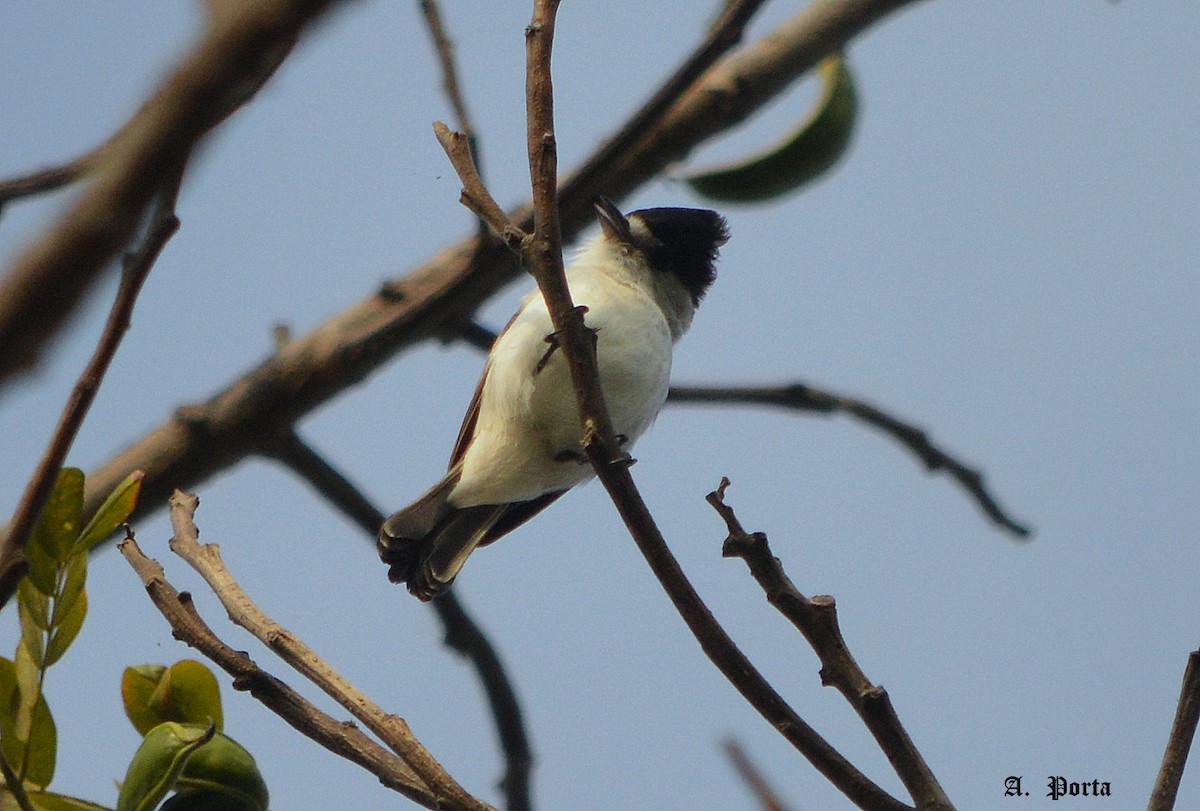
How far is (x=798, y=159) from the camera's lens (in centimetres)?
425

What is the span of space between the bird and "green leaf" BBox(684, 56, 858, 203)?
21.9 inches

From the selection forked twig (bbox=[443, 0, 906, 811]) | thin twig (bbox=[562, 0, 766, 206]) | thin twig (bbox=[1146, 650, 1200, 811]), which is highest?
thin twig (bbox=[562, 0, 766, 206])

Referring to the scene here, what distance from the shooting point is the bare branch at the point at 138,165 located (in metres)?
0.67

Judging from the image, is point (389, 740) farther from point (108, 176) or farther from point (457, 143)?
point (108, 176)

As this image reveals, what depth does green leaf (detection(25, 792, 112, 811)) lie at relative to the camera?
1.65 meters

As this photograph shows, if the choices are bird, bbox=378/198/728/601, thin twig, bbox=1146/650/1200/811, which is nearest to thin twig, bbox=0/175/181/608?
thin twig, bbox=1146/650/1200/811

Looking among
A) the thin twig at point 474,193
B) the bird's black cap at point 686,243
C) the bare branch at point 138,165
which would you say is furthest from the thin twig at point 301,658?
the bird's black cap at point 686,243

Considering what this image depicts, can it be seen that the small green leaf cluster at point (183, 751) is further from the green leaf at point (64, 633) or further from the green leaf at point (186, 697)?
the green leaf at point (64, 633)

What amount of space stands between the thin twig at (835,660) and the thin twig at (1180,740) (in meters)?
0.24

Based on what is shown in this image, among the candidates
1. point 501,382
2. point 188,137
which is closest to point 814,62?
point 501,382

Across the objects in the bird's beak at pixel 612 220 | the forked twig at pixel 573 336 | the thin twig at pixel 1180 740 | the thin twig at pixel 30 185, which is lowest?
the thin twig at pixel 1180 740

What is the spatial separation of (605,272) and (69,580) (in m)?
2.66

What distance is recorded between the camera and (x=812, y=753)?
1.62 metres

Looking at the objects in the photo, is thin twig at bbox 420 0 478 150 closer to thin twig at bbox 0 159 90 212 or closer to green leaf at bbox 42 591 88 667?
thin twig at bbox 0 159 90 212
